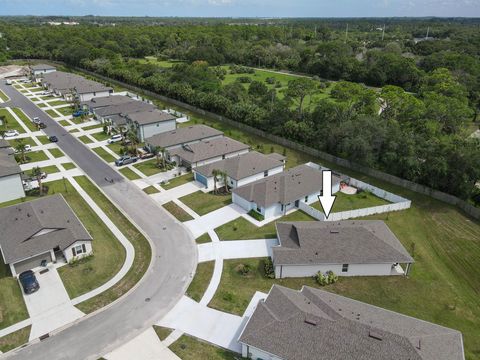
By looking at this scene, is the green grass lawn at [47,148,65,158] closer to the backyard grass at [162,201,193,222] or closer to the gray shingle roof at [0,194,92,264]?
the gray shingle roof at [0,194,92,264]

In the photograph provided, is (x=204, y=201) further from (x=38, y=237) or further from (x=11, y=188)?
(x=11, y=188)

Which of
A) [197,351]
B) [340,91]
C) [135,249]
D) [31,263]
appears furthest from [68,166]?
[340,91]

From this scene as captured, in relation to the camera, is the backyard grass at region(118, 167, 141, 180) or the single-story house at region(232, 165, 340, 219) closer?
the single-story house at region(232, 165, 340, 219)

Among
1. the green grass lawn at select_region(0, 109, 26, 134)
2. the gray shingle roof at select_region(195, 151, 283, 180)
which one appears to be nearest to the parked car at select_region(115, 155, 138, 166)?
the gray shingle roof at select_region(195, 151, 283, 180)

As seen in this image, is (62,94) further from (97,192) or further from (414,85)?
(414,85)

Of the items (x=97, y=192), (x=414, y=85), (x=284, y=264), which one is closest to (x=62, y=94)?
(x=97, y=192)

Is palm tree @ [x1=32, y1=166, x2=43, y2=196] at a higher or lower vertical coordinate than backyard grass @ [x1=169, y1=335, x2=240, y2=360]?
higher

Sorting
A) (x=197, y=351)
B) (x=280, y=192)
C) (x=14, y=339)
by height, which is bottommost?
(x=197, y=351)
